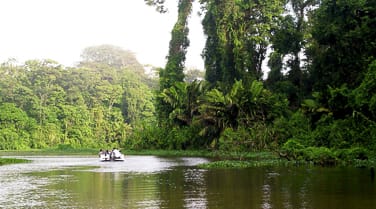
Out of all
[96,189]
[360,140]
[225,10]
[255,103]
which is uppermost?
[225,10]

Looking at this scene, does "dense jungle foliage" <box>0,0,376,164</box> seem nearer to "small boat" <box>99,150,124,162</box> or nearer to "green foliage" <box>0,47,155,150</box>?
"green foliage" <box>0,47,155,150</box>

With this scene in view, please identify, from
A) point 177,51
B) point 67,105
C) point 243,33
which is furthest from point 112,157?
point 67,105

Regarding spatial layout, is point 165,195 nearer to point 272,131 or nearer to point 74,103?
point 272,131

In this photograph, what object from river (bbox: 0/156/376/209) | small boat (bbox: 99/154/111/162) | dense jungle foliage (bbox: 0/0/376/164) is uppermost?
dense jungle foliage (bbox: 0/0/376/164)

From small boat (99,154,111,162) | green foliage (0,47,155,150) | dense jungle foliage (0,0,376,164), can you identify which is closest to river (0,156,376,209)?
dense jungle foliage (0,0,376,164)

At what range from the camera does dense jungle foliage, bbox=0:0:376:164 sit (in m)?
24.0

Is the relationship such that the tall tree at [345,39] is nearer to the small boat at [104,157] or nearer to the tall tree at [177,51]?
the small boat at [104,157]

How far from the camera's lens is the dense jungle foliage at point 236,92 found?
946 inches

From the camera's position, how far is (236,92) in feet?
108

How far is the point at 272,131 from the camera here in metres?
30.2

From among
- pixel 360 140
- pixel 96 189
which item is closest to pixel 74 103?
pixel 360 140

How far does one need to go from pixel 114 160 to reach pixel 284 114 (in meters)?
12.0

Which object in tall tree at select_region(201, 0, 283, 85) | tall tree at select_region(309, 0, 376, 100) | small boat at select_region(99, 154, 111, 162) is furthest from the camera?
tall tree at select_region(201, 0, 283, 85)

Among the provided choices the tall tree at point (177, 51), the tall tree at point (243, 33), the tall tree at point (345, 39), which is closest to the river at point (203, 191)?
the tall tree at point (345, 39)
